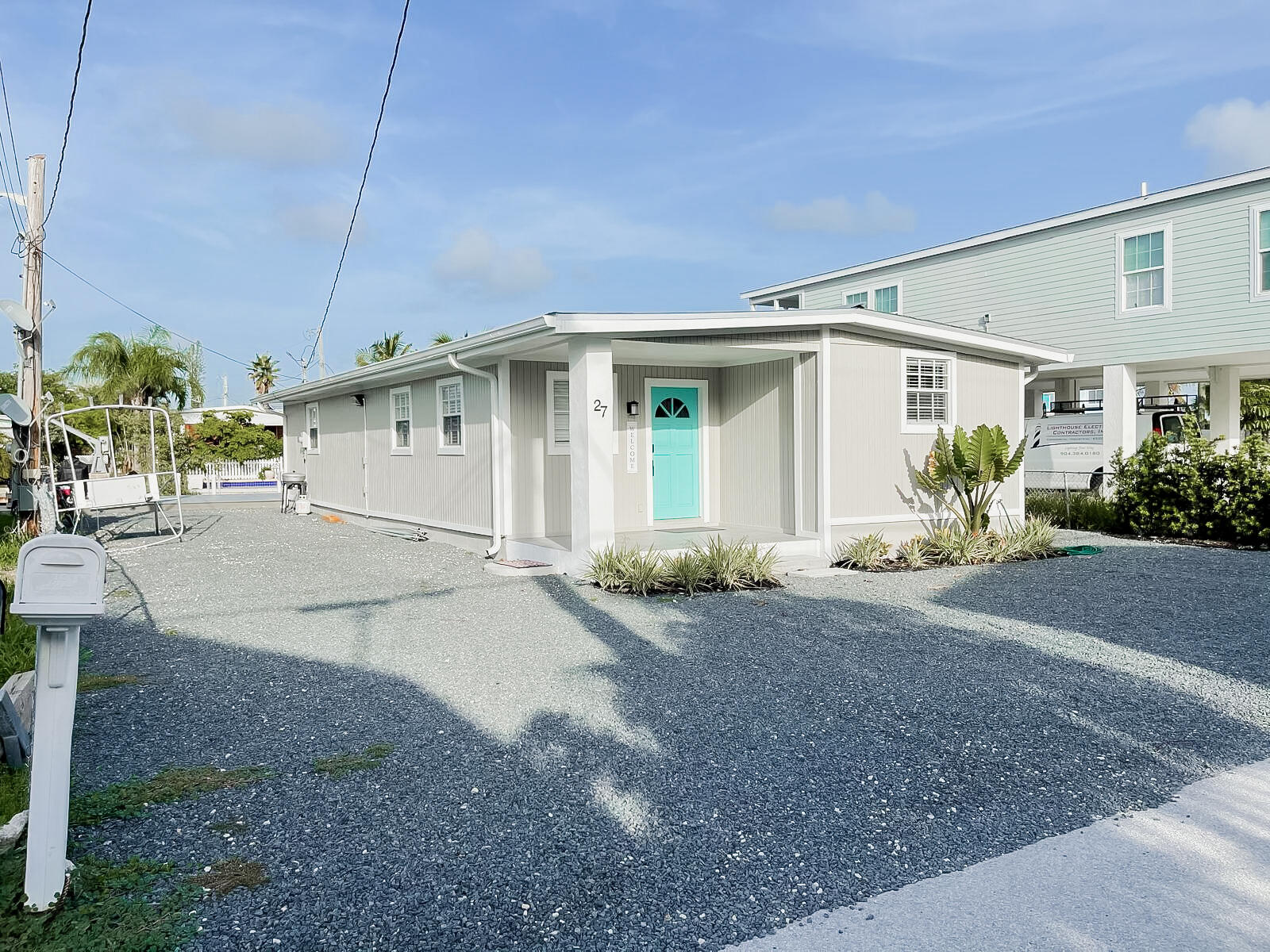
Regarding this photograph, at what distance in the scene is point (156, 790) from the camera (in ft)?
11.8

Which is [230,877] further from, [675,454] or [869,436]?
[675,454]

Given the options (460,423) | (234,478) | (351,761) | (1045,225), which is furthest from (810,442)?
(234,478)

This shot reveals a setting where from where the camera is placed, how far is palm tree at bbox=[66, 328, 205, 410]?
28.3 m

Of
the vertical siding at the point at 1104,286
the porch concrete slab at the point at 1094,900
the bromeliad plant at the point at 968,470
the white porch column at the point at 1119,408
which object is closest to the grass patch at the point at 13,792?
the porch concrete slab at the point at 1094,900

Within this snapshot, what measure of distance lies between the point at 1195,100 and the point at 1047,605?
12.0 meters

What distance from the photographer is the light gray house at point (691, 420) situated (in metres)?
9.24

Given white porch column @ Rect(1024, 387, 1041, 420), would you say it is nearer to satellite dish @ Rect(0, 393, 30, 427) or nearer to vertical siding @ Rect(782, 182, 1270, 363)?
vertical siding @ Rect(782, 182, 1270, 363)

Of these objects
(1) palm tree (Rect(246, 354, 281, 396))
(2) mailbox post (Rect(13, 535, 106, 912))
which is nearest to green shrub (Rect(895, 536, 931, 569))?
(2) mailbox post (Rect(13, 535, 106, 912))

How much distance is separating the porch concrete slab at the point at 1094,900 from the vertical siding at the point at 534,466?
8.31 meters

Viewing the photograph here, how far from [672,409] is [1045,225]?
906 cm

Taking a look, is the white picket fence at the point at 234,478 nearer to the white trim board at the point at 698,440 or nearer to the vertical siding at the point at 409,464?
the vertical siding at the point at 409,464

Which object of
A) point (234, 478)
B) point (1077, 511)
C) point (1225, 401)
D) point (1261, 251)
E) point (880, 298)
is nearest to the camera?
point (1261, 251)

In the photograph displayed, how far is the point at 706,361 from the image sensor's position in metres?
11.6

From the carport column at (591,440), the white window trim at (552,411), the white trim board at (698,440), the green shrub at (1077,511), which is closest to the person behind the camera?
the carport column at (591,440)
